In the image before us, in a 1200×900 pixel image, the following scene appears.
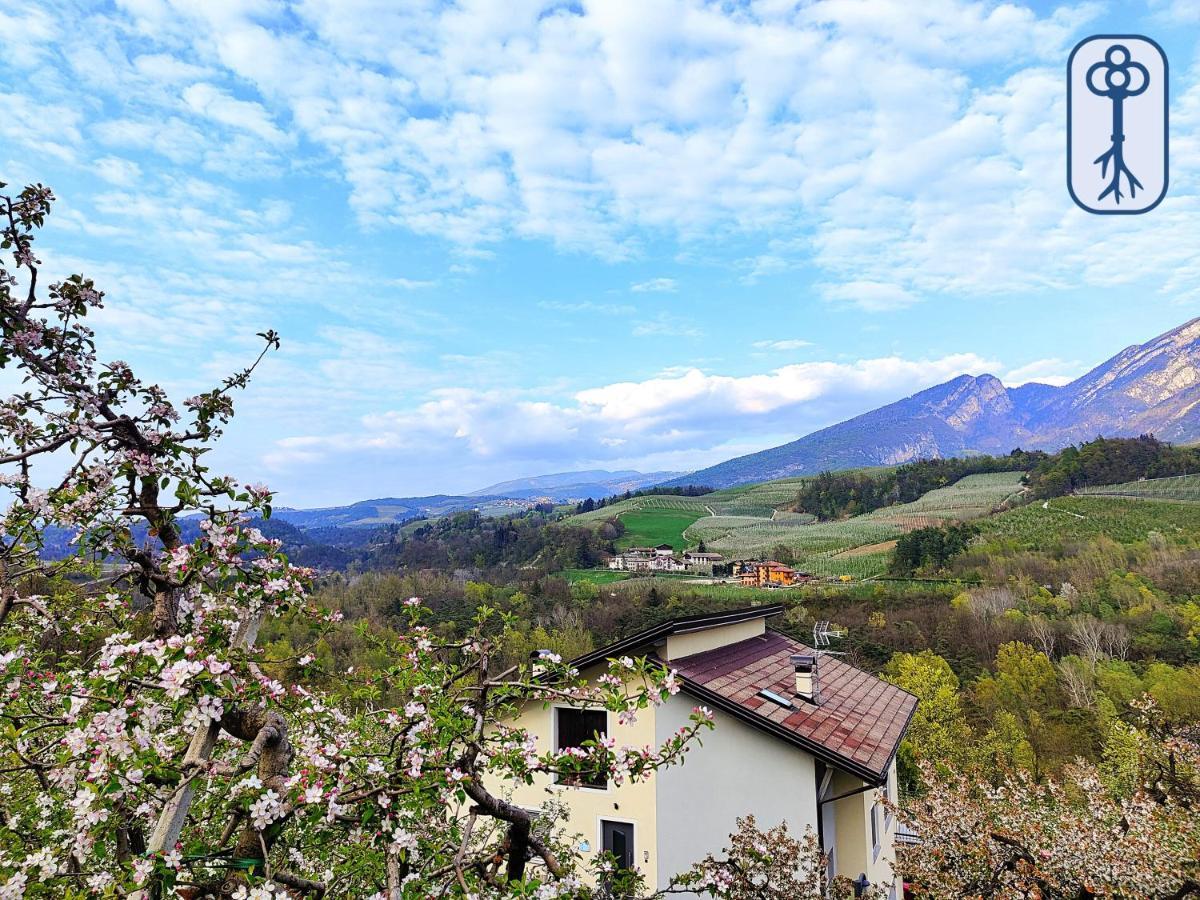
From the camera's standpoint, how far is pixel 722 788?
30.8 ft

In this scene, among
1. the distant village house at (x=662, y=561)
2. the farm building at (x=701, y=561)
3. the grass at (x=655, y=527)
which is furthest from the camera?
the grass at (x=655, y=527)

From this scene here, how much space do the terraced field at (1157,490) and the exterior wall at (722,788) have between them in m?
85.6

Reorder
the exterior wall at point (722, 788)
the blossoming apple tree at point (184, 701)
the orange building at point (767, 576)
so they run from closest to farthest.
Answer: the blossoming apple tree at point (184, 701)
the exterior wall at point (722, 788)
the orange building at point (767, 576)

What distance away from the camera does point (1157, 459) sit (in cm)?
7931

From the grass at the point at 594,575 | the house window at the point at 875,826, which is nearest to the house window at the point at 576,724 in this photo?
the house window at the point at 875,826

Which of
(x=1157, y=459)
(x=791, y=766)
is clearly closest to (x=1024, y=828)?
(x=791, y=766)

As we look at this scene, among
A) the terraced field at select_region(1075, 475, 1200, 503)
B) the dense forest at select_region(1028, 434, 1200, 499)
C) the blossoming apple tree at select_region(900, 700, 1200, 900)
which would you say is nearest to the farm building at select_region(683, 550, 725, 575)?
the dense forest at select_region(1028, 434, 1200, 499)

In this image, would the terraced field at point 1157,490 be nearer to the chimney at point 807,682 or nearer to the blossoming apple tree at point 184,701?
the chimney at point 807,682

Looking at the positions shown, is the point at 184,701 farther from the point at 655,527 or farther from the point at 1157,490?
the point at 655,527

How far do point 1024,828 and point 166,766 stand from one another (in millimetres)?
9931

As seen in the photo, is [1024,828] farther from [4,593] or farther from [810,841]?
[4,593]

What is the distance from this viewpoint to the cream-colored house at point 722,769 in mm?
8930

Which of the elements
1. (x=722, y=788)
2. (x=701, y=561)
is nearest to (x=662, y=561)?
(x=701, y=561)

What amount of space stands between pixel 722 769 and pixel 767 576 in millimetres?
60012
